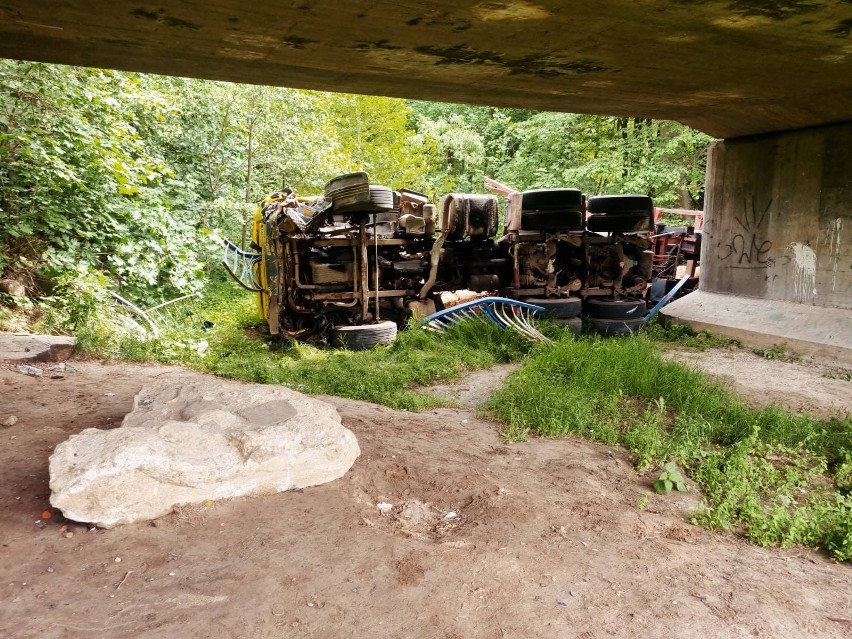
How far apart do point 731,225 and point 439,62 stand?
6.45m

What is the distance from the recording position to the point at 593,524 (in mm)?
3459

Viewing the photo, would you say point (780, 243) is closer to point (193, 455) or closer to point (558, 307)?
point (558, 307)

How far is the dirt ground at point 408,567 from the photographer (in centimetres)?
240

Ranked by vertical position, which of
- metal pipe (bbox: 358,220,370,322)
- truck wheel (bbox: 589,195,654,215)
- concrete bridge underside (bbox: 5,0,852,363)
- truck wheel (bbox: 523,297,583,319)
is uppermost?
concrete bridge underside (bbox: 5,0,852,363)

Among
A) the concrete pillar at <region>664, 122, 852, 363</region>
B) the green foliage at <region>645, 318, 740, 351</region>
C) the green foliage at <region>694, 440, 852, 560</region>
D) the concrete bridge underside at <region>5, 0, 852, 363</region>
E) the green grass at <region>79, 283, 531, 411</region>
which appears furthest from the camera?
the green foliage at <region>645, 318, 740, 351</region>

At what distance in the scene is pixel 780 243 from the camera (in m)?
8.97

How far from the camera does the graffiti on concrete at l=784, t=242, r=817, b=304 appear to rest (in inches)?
335

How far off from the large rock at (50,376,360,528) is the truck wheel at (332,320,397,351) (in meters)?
4.07

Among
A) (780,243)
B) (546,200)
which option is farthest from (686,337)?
(546,200)

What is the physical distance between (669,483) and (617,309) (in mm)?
6039

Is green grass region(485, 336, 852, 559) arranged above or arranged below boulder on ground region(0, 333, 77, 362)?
below

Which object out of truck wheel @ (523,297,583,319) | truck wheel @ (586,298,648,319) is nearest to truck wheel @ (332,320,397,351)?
truck wheel @ (523,297,583,319)

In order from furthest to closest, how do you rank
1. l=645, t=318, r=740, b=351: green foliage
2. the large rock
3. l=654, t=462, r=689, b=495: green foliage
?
l=645, t=318, r=740, b=351: green foliage, l=654, t=462, r=689, b=495: green foliage, the large rock

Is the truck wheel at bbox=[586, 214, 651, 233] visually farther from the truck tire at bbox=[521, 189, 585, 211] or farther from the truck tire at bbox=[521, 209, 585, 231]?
the truck tire at bbox=[521, 189, 585, 211]
